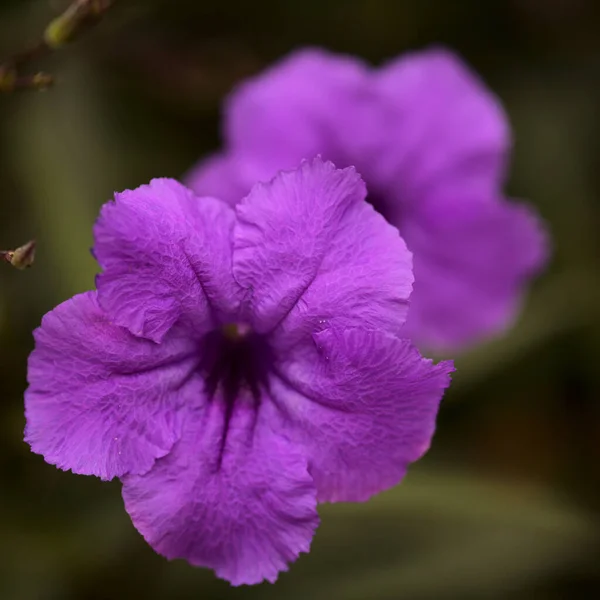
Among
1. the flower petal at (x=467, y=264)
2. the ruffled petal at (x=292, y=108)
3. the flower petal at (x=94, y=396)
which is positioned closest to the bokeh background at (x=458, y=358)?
the flower petal at (x=467, y=264)

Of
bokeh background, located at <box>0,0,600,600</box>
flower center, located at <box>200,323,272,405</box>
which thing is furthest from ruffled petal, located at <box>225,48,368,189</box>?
flower center, located at <box>200,323,272,405</box>

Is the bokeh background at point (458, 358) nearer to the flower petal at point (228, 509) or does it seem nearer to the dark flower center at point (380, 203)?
the dark flower center at point (380, 203)

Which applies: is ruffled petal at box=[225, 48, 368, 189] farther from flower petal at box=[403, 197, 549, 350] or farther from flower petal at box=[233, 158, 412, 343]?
flower petal at box=[233, 158, 412, 343]

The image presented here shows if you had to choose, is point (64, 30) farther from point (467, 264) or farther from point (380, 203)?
point (467, 264)

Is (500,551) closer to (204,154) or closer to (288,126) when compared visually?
(288,126)

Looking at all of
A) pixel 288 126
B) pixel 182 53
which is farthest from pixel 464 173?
pixel 182 53

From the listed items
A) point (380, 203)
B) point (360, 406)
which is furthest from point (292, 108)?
point (360, 406)
